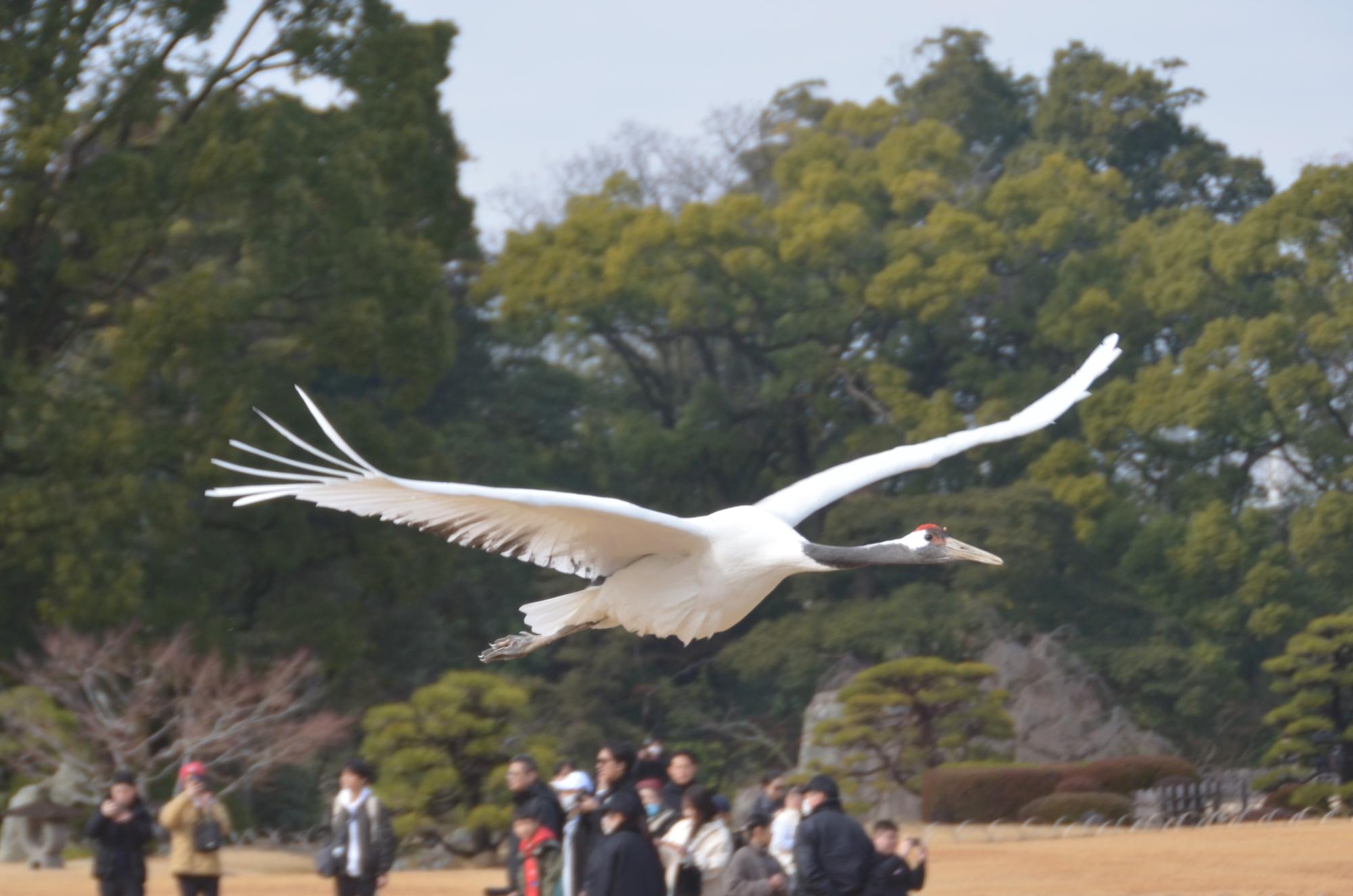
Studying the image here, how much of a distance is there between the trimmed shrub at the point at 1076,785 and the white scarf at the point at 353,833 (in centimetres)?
1324

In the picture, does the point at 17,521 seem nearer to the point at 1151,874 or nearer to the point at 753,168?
the point at 1151,874

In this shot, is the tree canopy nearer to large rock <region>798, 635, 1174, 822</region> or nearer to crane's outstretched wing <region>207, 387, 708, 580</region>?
large rock <region>798, 635, 1174, 822</region>

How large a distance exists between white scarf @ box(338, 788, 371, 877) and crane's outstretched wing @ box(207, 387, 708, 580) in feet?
5.02

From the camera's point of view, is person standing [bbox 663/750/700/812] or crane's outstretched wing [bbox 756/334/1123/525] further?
crane's outstretched wing [bbox 756/334/1123/525]

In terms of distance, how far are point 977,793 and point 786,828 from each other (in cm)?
1139

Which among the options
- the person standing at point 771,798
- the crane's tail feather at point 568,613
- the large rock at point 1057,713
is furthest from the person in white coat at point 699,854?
the large rock at point 1057,713

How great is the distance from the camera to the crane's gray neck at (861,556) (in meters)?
7.77

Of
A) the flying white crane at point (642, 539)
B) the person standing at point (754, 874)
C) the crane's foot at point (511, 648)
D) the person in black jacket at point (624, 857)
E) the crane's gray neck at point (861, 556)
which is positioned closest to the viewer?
the person in black jacket at point (624, 857)

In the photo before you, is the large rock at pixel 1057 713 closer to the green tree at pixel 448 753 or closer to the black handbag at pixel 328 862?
the green tree at pixel 448 753

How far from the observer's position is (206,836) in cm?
903

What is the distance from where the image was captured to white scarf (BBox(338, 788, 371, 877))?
8766 mm

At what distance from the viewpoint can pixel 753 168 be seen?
32.6 meters

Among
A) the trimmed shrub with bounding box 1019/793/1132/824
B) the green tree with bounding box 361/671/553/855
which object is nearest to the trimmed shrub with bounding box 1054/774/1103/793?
the trimmed shrub with bounding box 1019/793/1132/824

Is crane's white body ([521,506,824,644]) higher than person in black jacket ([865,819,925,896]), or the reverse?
crane's white body ([521,506,824,644])
